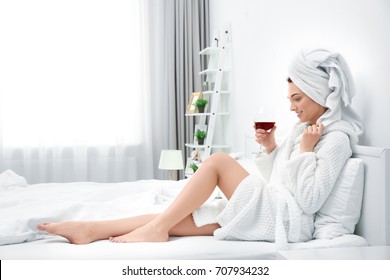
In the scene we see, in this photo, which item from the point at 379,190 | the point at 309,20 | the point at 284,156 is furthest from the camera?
the point at 309,20

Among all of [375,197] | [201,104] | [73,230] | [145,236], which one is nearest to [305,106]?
[375,197]

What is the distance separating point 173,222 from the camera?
5.92 ft

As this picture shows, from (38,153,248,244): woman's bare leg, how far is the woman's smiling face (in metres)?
0.39

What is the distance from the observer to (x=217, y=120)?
441cm

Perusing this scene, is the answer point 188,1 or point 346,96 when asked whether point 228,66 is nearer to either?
point 188,1

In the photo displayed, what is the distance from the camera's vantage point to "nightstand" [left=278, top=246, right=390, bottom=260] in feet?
4.63

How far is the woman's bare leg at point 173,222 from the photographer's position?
174 centimetres

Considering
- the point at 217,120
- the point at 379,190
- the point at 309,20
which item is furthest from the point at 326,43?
the point at 217,120

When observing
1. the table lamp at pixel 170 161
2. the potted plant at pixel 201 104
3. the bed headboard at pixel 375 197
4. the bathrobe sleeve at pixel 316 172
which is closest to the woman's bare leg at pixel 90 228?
the bathrobe sleeve at pixel 316 172

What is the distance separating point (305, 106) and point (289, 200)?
18.1 inches

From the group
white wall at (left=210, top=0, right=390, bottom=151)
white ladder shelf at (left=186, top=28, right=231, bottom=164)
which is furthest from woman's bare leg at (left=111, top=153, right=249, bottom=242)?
white ladder shelf at (left=186, top=28, right=231, bottom=164)

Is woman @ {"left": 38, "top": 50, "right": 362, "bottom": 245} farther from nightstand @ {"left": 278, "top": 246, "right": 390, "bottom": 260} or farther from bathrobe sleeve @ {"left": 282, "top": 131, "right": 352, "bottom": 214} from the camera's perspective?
nightstand @ {"left": 278, "top": 246, "right": 390, "bottom": 260}

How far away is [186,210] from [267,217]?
33 centimetres

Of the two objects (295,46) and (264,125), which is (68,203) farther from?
(295,46)
